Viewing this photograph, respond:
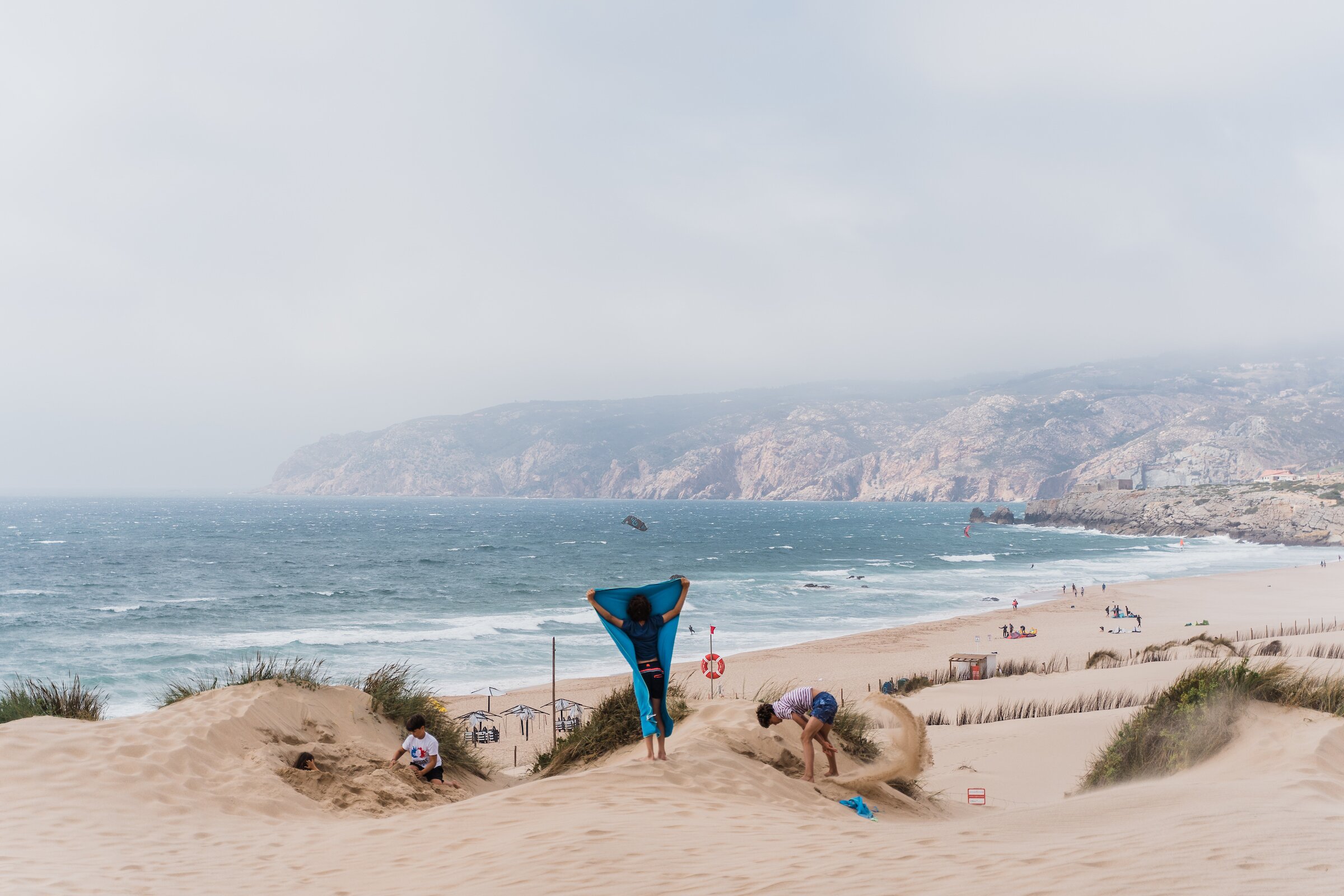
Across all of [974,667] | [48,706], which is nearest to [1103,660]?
[974,667]

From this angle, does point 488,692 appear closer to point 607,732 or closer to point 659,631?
point 607,732

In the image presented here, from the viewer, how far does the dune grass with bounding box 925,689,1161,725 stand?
17.4 m

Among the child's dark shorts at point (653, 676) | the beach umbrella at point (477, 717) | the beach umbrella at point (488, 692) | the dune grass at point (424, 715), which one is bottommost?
the beach umbrella at point (488, 692)

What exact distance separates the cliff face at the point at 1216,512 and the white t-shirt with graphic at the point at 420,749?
99.5m

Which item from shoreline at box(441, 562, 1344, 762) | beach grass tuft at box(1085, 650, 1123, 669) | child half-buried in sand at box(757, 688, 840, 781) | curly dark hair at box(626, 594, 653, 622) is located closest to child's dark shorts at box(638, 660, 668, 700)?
curly dark hair at box(626, 594, 653, 622)

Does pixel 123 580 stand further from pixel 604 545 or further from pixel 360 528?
pixel 360 528

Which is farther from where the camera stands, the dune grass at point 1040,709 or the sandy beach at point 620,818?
the dune grass at point 1040,709

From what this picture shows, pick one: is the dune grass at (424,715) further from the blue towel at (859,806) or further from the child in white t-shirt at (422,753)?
the blue towel at (859,806)

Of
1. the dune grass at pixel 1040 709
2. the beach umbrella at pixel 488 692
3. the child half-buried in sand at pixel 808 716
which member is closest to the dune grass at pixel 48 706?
the child half-buried in sand at pixel 808 716

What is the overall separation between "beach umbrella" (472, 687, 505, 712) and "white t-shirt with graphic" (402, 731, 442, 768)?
15.7 metres

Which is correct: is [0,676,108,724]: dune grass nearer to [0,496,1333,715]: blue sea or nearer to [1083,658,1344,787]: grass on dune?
[1083,658,1344,787]: grass on dune

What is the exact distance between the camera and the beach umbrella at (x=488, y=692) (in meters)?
23.9

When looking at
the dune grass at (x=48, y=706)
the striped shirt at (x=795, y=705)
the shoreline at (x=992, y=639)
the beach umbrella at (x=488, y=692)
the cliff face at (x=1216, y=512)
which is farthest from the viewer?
the cliff face at (x=1216, y=512)

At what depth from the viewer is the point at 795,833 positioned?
5590mm
